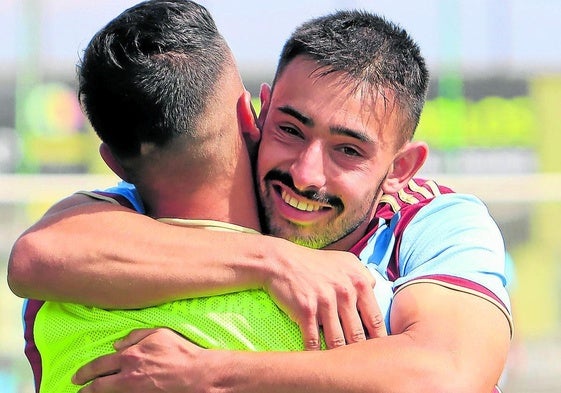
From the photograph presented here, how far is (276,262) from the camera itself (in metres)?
2.33

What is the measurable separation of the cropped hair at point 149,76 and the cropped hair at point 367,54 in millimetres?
233

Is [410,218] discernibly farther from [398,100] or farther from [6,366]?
[6,366]

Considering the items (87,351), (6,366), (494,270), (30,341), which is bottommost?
(6,366)

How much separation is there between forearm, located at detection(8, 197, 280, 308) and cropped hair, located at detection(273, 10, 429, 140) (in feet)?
1.49

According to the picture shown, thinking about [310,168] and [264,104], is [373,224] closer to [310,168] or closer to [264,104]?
[310,168]

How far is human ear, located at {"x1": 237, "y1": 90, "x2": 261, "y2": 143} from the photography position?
99.3 inches

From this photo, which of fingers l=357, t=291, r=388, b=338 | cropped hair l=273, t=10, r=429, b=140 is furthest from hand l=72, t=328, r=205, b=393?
cropped hair l=273, t=10, r=429, b=140

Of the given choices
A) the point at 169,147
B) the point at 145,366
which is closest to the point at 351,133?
the point at 169,147

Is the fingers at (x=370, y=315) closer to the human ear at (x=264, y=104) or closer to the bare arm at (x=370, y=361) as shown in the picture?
the bare arm at (x=370, y=361)

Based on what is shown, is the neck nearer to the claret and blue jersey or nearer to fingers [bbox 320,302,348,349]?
the claret and blue jersey

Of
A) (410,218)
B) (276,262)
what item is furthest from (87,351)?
(410,218)

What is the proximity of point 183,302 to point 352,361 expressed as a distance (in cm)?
36

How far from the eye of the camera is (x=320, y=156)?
2.51 metres

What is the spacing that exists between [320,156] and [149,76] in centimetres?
41
